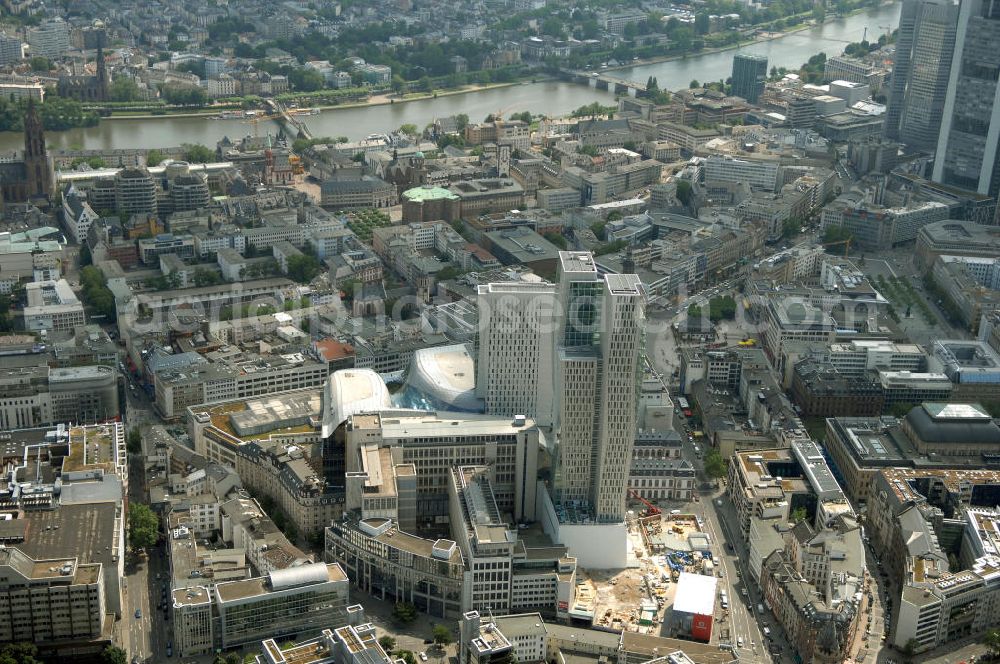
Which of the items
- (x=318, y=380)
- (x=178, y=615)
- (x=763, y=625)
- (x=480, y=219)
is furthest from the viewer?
(x=480, y=219)

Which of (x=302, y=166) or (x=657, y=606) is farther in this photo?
(x=302, y=166)

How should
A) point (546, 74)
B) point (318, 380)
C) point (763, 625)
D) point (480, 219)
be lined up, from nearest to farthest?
point (763, 625) < point (318, 380) < point (480, 219) < point (546, 74)

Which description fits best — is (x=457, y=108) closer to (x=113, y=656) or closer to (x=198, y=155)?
(x=198, y=155)

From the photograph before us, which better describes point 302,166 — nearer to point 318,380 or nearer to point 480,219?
point 480,219

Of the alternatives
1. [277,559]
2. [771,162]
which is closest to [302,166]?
[771,162]

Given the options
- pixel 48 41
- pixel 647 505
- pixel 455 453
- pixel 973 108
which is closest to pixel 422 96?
pixel 48 41

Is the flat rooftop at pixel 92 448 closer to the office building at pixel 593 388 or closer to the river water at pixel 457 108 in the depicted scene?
the office building at pixel 593 388

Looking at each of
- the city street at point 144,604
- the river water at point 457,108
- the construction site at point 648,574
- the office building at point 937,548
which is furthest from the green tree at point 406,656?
the river water at point 457,108
